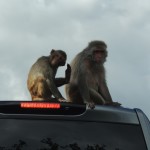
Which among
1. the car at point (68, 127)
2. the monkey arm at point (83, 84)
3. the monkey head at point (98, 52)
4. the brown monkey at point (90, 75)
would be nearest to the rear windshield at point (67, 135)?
the car at point (68, 127)

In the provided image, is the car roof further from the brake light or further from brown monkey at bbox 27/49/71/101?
brown monkey at bbox 27/49/71/101

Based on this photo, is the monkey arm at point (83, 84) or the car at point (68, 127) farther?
the monkey arm at point (83, 84)

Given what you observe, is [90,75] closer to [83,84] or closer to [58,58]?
[83,84]

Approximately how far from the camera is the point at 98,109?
493cm

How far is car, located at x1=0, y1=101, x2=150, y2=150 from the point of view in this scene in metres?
4.61

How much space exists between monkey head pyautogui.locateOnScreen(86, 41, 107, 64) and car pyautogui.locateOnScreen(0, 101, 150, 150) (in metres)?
11.6

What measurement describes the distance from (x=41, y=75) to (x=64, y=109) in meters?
11.8

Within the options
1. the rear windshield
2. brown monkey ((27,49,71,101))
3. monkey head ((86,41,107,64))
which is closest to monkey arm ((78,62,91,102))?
monkey head ((86,41,107,64))

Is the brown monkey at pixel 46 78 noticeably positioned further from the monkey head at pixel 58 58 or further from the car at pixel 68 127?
the car at pixel 68 127

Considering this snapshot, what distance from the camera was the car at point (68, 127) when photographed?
181 inches

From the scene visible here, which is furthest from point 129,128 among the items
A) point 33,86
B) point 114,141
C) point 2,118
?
point 33,86

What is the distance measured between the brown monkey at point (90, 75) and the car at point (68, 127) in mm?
10904

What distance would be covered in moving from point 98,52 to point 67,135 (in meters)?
12.2

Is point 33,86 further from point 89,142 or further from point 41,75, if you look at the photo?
point 89,142
